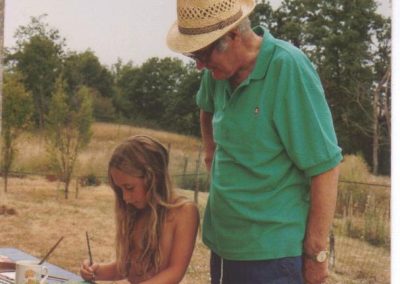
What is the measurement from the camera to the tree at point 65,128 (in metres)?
2.07

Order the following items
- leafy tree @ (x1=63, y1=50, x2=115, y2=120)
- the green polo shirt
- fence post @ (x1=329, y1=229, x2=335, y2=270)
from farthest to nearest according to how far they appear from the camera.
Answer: leafy tree @ (x1=63, y1=50, x2=115, y2=120)
fence post @ (x1=329, y1=229, x2=335, y2=270)
the green polo shirt

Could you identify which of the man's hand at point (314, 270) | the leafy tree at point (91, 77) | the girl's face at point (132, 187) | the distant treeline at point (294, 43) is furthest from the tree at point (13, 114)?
the man's hand at point (314, 270)

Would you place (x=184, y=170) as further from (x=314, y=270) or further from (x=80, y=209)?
(x=314, y=270)

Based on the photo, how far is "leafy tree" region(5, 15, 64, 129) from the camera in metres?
2.11

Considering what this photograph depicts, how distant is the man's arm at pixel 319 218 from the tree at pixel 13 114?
1.07m

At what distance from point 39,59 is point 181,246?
2.83ft

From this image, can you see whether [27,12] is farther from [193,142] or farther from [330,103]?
[330,103]

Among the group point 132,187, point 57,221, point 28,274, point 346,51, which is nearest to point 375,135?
point 346,51

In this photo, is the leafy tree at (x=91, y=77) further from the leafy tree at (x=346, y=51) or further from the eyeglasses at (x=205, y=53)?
the eyeglasses at (x=205, y=53)

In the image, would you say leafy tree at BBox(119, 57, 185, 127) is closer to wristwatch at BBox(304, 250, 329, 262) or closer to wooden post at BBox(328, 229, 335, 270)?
wooden post at BBox(328, 229, 335, 270)


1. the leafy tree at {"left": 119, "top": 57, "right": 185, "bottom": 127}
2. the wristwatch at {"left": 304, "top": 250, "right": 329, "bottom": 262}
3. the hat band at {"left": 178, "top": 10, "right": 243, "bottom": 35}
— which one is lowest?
the wristwatch at {"left": 304, "top": 250, "right": 329, "bottom": 262}

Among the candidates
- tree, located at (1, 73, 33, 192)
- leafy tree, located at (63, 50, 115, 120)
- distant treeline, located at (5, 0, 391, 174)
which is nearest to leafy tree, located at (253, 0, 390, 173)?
distant treeline, located at (5, 0, 391, 174)
